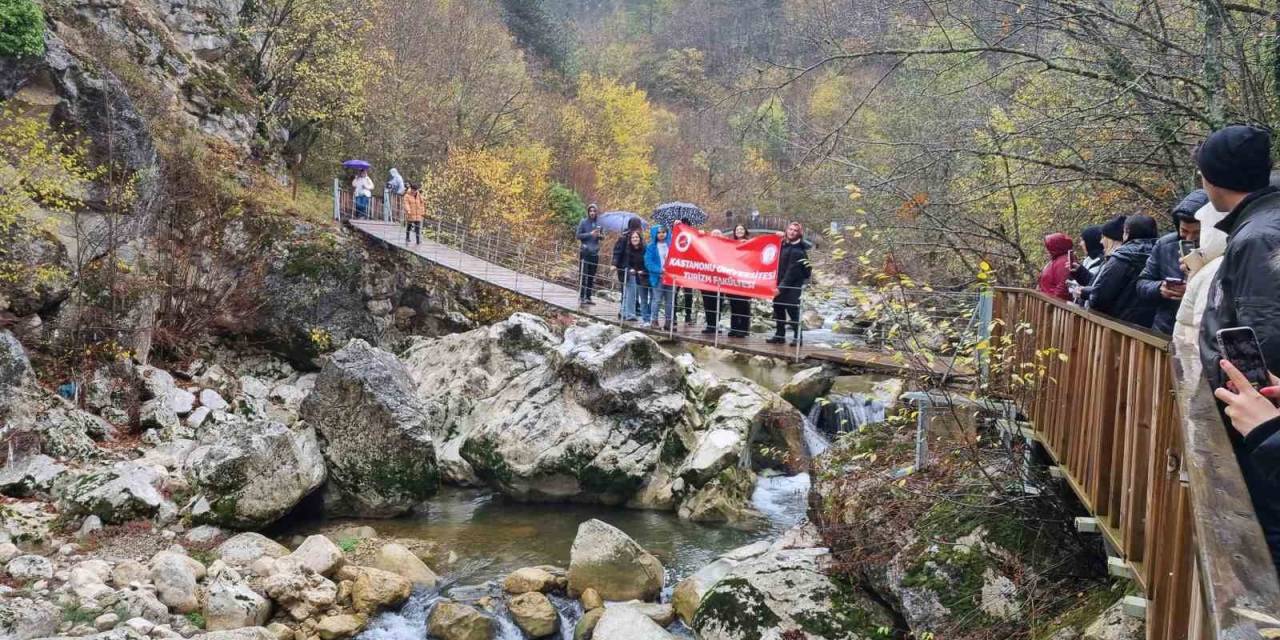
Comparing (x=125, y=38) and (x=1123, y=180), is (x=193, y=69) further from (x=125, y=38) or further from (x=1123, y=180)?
(x=1123, y=180)

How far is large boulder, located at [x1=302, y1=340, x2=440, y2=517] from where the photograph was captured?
31.5 feet

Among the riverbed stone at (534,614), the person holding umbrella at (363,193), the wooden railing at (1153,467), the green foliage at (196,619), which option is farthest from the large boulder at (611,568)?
the person holding umbrella at (363,193)

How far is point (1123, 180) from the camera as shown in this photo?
6949mm

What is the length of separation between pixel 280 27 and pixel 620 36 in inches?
1770

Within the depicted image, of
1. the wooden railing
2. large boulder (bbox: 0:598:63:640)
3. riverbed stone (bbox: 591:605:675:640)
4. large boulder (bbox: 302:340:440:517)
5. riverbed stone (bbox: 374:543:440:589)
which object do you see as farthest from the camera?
large boulder (bbox: 302:340:440:517)

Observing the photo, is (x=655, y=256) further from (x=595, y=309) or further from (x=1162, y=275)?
(x=1162, y=275)

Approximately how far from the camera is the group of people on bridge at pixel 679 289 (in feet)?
35.8

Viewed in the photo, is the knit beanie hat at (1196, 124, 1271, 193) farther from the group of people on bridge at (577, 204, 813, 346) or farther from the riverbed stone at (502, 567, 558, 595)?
the group of people on bridge at (577, 204, 813, 346)

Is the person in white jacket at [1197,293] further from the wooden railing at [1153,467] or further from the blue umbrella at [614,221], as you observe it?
the blue umbrella at [614,221]

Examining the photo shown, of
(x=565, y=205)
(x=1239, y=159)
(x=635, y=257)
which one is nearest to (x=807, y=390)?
(x=635, y=257)

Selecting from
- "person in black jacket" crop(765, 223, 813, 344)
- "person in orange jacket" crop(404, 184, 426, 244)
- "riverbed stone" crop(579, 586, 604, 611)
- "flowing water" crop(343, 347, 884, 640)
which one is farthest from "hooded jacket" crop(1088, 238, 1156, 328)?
"person in orange jacket" crop(404, 184, 426, 244)

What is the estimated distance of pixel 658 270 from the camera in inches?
471

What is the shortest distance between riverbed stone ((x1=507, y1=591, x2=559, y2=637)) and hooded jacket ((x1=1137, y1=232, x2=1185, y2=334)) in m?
5.22

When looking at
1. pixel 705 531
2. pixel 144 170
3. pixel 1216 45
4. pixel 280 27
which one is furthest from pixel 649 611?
pixel 280 27
